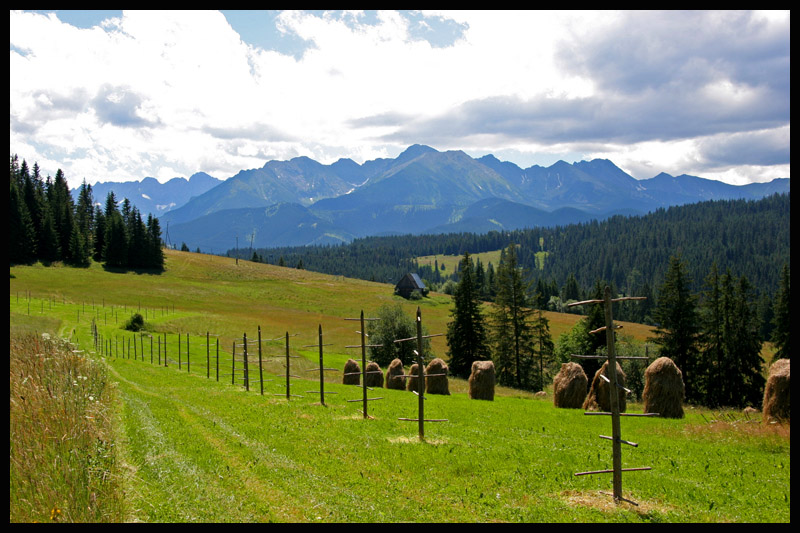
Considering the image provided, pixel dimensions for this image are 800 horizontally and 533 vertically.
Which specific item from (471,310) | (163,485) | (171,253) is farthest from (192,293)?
(163,485)

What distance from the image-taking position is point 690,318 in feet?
160

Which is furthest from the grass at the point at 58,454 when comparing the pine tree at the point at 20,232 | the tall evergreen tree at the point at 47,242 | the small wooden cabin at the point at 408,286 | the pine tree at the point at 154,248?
the small wooden cabin at the point at 408,286

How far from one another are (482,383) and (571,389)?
6.45 metres

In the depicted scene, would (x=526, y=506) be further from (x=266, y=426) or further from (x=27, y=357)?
(x=27, y=357)

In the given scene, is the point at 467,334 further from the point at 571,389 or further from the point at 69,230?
the point at 69,230

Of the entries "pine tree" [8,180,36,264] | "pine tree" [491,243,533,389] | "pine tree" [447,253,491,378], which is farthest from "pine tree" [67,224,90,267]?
"pine tree" [491,243,533,389]

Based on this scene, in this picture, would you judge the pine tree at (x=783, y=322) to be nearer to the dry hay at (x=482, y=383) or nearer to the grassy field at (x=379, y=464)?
the grassy field at (x=379, y=464)

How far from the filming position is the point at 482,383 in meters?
34.5

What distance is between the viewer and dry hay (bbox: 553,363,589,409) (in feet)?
98.2

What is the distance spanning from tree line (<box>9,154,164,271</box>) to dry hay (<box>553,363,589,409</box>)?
10714 cm

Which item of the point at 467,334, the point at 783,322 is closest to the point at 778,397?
the point at 783,322

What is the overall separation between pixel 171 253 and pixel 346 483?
151 metres
